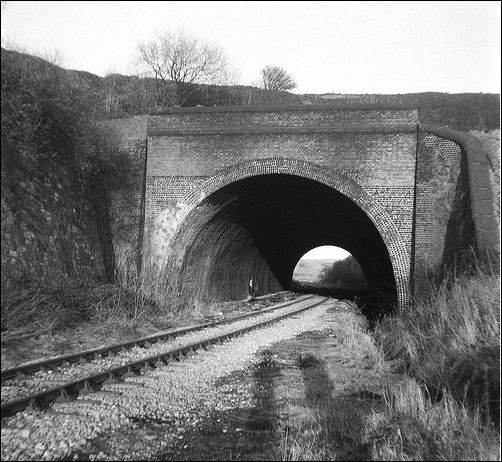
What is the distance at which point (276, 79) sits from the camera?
1181 inches

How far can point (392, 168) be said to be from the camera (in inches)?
469

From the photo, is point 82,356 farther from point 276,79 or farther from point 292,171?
point 276,79

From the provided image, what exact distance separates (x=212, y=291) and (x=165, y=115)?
583 centimetres

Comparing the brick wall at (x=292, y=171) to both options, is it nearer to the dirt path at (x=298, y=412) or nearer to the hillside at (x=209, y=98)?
the hillside at (x=209, y=98)

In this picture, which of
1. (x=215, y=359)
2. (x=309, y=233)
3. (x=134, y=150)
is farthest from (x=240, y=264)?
(x=215, y=359)

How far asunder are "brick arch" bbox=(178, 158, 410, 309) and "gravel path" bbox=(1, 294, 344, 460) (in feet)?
20.4

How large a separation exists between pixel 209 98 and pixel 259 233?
7.84 meters

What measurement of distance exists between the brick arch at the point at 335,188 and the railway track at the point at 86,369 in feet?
14.9

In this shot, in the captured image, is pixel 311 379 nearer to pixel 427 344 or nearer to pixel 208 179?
pixel 427 344

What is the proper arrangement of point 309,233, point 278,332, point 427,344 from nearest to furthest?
point 427,344
point 278,332
point 309,233

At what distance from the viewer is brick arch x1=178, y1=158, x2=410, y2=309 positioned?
1174 centimetres

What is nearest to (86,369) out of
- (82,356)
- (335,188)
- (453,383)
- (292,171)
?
(82,356)

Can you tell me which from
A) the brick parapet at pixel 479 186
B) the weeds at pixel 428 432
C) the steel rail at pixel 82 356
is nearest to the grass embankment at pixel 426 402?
the weeds at pixel 428 432

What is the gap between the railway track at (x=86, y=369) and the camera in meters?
4.92
